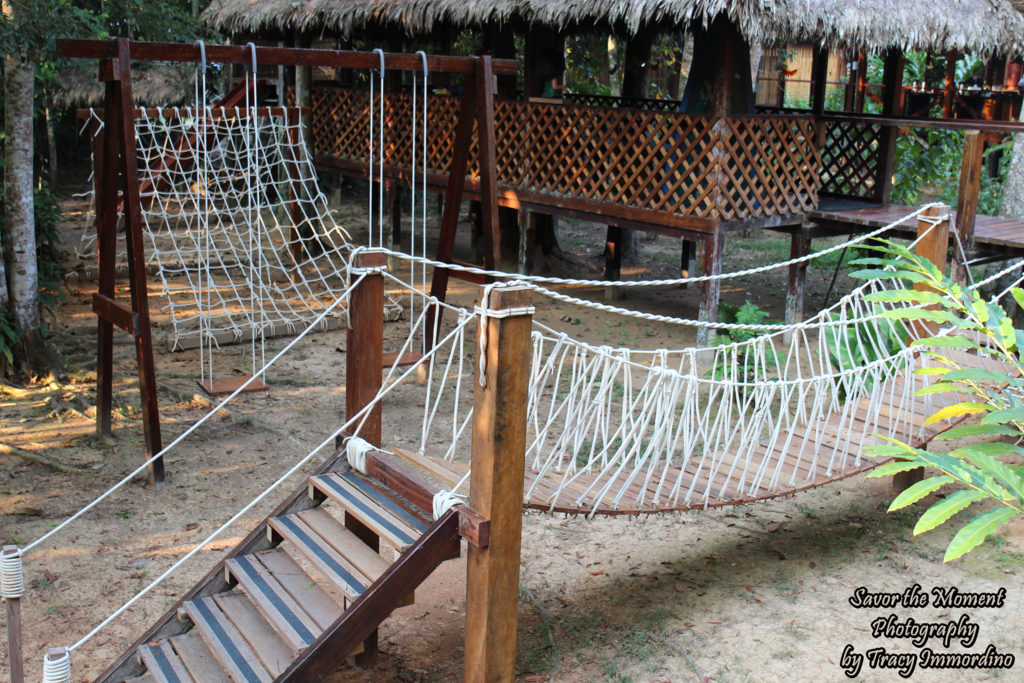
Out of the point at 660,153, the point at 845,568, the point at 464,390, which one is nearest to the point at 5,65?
the point at 464,390

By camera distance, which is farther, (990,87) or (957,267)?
(990,87)

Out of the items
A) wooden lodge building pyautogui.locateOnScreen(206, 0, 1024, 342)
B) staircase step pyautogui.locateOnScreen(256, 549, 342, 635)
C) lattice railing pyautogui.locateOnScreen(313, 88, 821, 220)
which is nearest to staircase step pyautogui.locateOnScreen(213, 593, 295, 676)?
staircase step pyautogui.locateOnScreen(256, 549, 342, 635)

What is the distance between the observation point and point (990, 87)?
1373 cm

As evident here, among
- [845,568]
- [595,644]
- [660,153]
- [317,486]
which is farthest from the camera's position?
[660,153]

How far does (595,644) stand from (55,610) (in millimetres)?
1834

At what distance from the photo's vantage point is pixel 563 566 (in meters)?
3.67

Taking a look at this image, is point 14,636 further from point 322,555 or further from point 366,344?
point 366,344

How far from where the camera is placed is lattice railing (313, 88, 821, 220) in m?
6.15

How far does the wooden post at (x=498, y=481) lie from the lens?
7.57ft

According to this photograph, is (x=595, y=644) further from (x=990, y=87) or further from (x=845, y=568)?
(x=990, y=87)

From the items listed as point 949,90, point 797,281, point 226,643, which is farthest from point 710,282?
point 949,90

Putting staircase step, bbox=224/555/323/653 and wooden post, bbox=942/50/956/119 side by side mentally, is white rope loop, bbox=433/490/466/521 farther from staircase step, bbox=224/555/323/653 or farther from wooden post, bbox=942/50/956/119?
wooden post, bbox=942/50/956/119

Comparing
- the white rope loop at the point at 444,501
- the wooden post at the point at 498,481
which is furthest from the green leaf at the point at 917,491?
the white rope loop at the point at 444,501

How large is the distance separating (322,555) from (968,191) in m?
4.71
